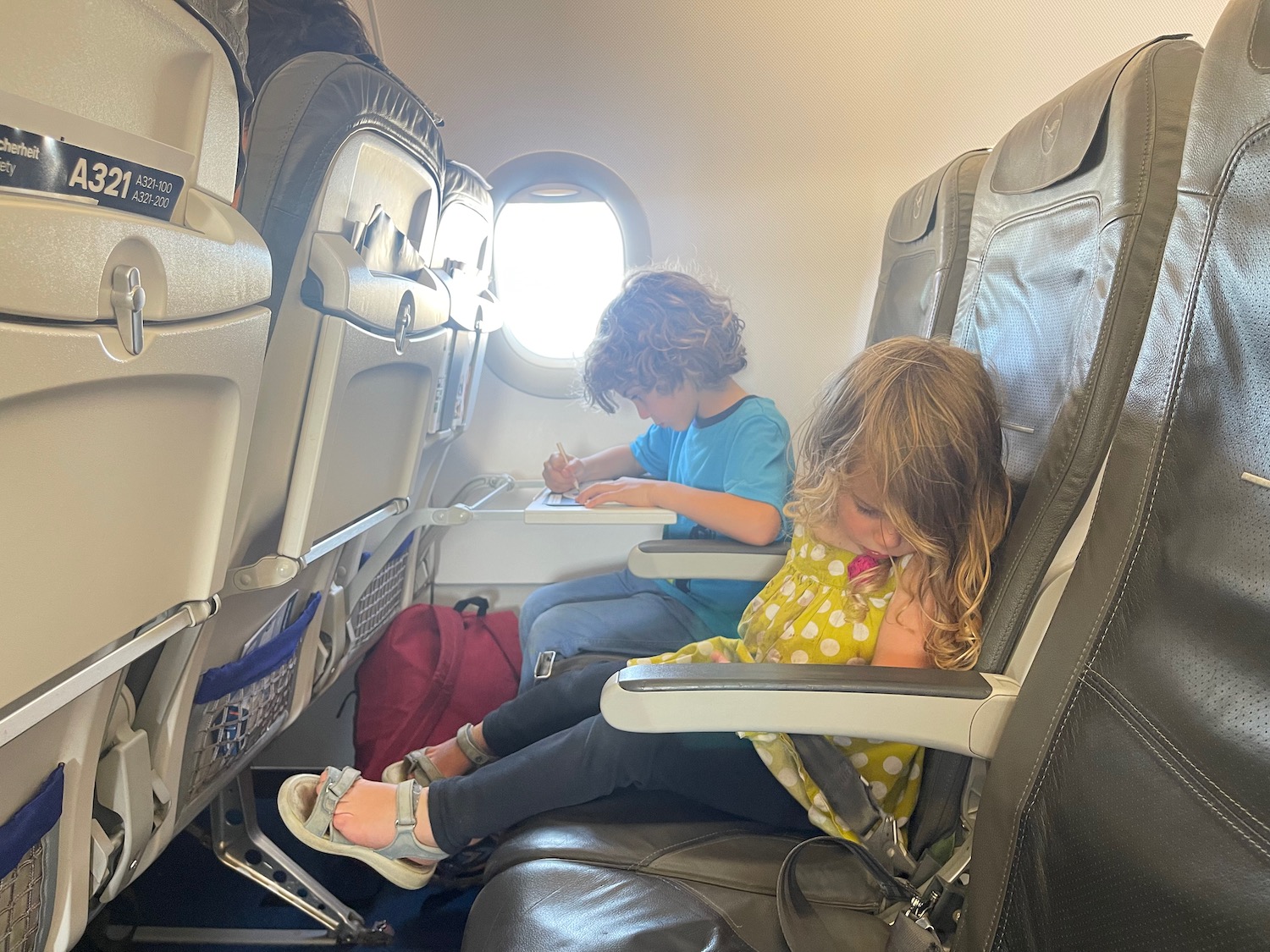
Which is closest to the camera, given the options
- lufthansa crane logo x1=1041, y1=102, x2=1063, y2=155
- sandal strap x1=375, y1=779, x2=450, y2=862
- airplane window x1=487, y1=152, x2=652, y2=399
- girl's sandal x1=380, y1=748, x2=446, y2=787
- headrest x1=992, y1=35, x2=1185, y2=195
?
headrest x1=992, y1=35, x2=1185, y2=195

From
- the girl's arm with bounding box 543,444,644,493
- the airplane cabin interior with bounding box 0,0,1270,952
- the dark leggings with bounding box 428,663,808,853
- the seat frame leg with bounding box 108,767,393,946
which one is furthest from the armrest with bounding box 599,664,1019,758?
the girl's arm with bounding box 543,444,644,493

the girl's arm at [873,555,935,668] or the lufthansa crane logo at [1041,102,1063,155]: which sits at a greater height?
the lufthansa crane logo at [1041,102,1063,155]

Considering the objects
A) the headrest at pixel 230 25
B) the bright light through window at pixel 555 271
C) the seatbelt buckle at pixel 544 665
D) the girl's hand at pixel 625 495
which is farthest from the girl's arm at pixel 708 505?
the headrest at pixel 230 25

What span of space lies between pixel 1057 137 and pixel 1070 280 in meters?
0.23

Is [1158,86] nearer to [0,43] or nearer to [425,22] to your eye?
[0,43]

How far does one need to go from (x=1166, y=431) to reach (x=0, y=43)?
42.1 inches

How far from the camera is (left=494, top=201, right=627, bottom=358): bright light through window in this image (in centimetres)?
263

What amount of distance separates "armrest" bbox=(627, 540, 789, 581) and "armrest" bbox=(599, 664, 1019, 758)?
2.34 ft

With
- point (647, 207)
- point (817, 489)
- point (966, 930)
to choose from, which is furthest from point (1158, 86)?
point (647, 207)

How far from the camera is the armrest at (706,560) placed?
5.74ft

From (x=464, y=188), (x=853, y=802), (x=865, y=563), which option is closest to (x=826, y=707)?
(x=853, y=802)

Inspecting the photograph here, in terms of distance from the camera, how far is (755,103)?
240cm

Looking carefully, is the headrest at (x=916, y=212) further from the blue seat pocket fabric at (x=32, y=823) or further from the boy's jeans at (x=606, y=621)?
the blue seat pocket fabric at (x=32, y=823)

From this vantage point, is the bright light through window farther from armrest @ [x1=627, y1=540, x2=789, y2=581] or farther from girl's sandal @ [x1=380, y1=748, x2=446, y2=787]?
girl's sandal @ [x1=380, y1=748, x2=446, y2=787]
